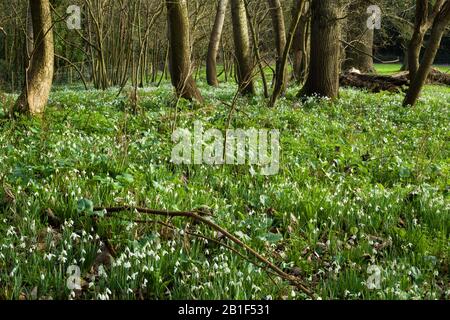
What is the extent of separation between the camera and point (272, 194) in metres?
5.52

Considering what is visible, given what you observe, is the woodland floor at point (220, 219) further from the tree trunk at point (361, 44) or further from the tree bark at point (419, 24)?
the tree trunk at point (361, 44)

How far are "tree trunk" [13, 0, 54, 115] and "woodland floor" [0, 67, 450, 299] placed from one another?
801 mm

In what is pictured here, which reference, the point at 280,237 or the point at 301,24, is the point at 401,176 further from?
the point at 301,24

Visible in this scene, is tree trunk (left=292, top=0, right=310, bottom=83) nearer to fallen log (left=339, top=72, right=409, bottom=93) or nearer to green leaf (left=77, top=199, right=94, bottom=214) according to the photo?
fallen log (left=339, top=72, right=409, bottom=93)

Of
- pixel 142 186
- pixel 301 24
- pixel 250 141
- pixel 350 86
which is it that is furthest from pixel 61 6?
pixel 142 186

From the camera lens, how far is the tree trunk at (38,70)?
9094 mm

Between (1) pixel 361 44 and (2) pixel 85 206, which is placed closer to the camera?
(2) pixel 85 206

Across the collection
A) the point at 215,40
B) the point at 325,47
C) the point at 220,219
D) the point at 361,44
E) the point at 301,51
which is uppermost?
the point at 361,44

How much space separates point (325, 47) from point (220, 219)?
9.71 meters

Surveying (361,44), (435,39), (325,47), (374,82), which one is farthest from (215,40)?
(435,39)

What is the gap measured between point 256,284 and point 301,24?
58.6 feet

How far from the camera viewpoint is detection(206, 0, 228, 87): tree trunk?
19.8 meters

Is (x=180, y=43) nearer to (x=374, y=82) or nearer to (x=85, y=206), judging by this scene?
(x=85, y=206)

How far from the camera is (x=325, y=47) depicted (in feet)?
43.2
